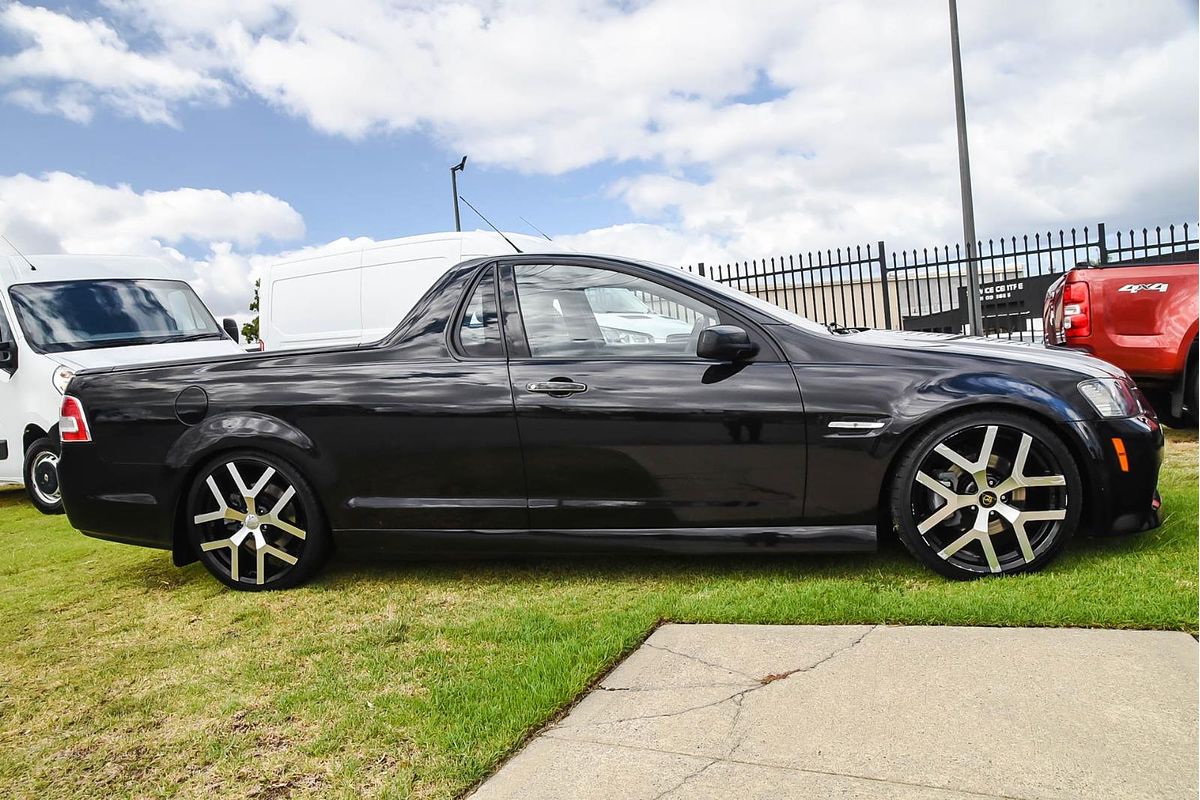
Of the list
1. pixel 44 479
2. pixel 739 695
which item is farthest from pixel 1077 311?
pixel 44 479

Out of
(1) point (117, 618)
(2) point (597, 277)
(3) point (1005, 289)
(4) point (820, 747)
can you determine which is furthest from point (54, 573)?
(3) point (1005, 289)


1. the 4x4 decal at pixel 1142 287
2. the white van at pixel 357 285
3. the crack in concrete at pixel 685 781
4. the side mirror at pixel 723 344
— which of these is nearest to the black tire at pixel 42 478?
the white van at pixel 357 285

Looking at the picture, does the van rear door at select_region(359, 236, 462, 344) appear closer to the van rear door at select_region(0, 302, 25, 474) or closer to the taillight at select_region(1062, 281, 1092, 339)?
the van rear door at select_region(0, 302, 25, 474)

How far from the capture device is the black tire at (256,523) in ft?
14.7

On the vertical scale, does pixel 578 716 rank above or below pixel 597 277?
below

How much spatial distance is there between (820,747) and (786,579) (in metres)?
1.66

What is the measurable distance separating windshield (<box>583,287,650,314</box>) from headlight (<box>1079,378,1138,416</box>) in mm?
1985

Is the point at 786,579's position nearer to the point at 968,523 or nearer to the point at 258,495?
the point at 968,523

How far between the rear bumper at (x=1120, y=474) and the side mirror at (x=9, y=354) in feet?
27.7

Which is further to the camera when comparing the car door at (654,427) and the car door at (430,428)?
the car door at (430,428)

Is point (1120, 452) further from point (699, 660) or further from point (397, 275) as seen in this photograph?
point (397, 275)

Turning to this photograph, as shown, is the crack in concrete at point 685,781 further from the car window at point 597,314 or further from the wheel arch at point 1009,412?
the car window at point 597,314

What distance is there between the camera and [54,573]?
552 centimetres

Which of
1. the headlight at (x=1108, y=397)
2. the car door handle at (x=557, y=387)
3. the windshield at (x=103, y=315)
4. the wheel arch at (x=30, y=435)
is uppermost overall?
the windshield at (x=103, y=315)
